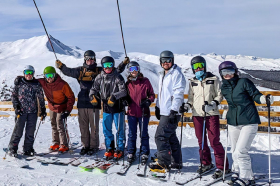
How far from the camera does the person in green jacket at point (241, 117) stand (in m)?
3.49

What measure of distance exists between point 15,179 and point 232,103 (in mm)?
3430

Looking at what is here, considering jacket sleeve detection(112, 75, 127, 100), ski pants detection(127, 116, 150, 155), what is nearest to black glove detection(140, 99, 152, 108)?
ski pants detection(127, 116, 150, 155)

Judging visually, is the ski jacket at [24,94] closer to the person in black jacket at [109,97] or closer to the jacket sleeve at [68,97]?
the jacket sleeve at [68,97]

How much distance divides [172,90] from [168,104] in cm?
23

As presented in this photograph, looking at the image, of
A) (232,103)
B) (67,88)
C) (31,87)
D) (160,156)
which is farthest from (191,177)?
(31,87)

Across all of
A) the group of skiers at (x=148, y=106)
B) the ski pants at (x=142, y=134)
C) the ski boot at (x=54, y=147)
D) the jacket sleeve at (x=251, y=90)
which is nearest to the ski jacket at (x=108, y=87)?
the group of skiers at (x=148, y=106)

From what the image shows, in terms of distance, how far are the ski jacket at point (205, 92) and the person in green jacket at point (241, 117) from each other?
0.18m

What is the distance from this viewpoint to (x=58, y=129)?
521 cm

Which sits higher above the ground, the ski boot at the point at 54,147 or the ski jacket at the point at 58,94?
the ski jacket at the point at 58,94

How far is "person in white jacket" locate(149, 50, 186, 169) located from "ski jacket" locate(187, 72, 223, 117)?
0.22 meters

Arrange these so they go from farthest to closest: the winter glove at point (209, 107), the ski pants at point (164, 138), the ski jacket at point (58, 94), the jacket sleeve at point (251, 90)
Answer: the ski jacket at point (58, 94) < the ski pants at point (164, 138) < the winter glove at point (209, 107) < the jacket sleeve at point (251, 90)

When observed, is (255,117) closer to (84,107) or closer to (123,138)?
(123,138)

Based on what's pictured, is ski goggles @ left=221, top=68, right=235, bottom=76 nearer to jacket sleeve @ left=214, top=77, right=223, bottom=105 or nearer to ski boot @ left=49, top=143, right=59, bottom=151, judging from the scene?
jacket sleeve @ left=214, top=77, right=223, bottom=105

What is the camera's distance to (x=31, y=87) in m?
4.86
